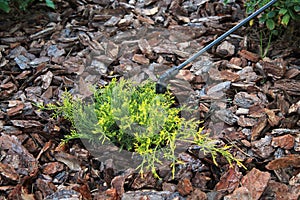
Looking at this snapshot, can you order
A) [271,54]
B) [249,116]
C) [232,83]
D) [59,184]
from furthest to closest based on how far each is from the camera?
[271,54] < [232,83] < [249,116] < [59,184]

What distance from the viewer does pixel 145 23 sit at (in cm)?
293

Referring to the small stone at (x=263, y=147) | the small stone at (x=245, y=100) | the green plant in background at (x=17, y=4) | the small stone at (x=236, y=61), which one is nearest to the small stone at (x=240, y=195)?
the small stone at (x=263, y=147)

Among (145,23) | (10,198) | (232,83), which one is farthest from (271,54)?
(10,198)

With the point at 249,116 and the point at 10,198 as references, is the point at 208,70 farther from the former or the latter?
the point at 10,198

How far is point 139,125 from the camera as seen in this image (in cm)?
199

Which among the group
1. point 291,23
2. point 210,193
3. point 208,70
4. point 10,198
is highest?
point 291,23

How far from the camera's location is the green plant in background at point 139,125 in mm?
1959

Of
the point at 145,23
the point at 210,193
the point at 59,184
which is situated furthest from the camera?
the point at 145,23

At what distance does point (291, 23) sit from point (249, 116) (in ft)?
2.60

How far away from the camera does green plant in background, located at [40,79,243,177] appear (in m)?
1.96

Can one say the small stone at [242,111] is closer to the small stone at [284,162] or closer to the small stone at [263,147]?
the small stone at [263,147]

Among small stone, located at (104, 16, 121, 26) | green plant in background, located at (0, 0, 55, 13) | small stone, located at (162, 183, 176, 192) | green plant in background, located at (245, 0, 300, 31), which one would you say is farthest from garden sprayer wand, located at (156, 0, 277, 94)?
green plant in background, located at (0, 0, 55, 13)

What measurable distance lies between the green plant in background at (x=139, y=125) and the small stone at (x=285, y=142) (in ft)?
0.76

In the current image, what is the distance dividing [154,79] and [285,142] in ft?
2.68
